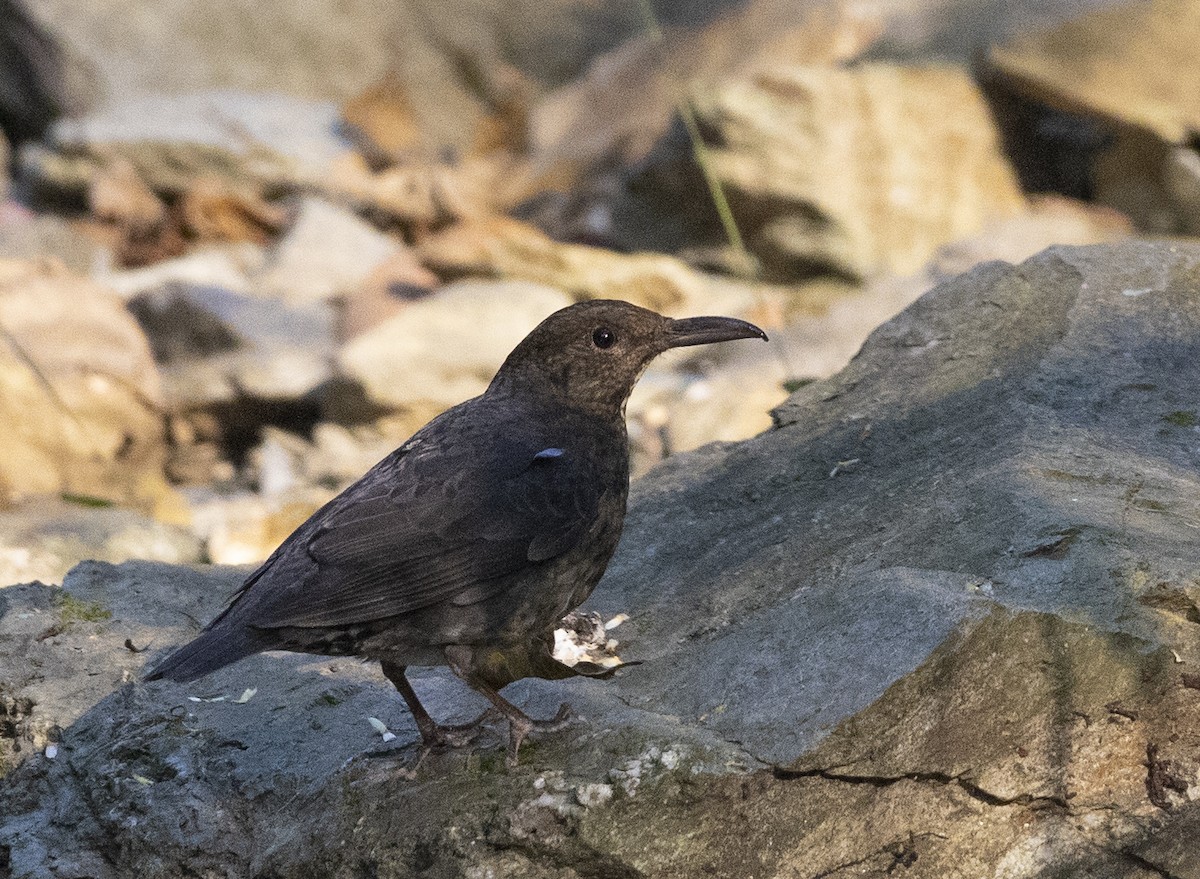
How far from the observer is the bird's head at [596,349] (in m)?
3.89

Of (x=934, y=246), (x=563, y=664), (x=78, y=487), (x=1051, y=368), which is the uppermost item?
(x=1051, y=368)

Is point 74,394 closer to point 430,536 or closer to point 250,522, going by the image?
point 250,522

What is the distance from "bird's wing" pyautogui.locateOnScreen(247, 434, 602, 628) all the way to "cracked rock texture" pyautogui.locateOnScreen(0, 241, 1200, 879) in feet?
1.22

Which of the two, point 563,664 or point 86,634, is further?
point 86,634

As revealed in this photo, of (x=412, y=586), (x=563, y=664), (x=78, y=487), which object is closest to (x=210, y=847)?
(x=412, y=586)

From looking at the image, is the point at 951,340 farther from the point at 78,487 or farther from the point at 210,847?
the point at 78,487

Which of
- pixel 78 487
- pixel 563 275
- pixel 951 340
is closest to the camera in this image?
pixel 951 340

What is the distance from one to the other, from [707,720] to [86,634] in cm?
200

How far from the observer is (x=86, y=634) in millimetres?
4203

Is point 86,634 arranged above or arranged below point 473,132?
above

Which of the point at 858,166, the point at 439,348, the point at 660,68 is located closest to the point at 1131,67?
the point at 858,166

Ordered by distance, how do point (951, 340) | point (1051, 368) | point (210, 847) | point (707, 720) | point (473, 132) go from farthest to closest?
1. point (473, 132)
2. point (951, 340)
3. point (1051, 368)
4. point (210, 847)
5. point (707, 720)

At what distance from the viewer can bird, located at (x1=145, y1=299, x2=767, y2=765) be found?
3326 mm

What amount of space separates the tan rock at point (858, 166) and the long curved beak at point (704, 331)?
5791 mm
